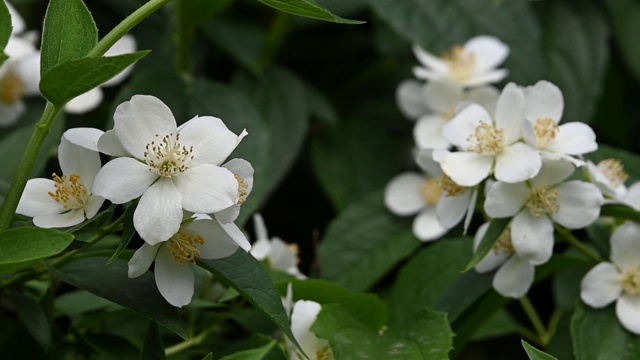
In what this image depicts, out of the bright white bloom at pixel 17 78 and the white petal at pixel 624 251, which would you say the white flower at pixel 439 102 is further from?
the bright white bloom at pixel 17 78

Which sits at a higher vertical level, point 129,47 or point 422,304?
point 129,47

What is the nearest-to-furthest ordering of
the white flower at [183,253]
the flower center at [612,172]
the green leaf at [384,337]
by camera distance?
1. the white flower at [183,253]
2. the green leaf at [384,337]
3. the flower center at [612,172]

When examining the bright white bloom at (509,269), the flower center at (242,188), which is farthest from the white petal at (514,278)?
the flower center at (242,188)

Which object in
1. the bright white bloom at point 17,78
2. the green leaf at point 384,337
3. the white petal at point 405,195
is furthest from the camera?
the white petal at point 405,195

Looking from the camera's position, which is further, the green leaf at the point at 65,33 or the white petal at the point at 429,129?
the white petal at the point at 429,129

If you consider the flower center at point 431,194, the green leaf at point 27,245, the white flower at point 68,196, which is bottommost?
the flower center at point 431,194

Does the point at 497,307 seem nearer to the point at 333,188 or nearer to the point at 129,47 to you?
the point at 333,188

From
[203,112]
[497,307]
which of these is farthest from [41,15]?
[497,307]

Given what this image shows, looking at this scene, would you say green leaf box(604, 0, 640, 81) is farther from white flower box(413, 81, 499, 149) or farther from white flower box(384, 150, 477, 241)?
white flower box(384, 150, 477, 241)
